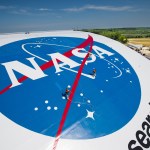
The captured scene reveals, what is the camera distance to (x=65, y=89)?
33.6 feet

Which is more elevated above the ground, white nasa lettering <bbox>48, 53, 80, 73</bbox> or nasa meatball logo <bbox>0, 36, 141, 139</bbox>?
white nasa lettering <bbox>48, 53, 80, 73</bbox>

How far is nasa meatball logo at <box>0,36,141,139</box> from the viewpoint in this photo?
8719 mm

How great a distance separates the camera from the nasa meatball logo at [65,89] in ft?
28.6

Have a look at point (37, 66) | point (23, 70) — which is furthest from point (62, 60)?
point (23, 70)

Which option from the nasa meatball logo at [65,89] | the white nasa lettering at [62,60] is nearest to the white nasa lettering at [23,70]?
the nasa meatball logo at [65,89]

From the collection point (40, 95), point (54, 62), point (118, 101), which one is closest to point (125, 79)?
point (118, 101)

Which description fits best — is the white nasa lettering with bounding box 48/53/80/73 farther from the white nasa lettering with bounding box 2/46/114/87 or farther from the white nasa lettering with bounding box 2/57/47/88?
the white nasa lettering with bounding box 2/57/47/88

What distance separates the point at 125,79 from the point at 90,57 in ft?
8.22

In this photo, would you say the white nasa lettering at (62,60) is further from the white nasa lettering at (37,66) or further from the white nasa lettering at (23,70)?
the white nasa lettering at (23,70)

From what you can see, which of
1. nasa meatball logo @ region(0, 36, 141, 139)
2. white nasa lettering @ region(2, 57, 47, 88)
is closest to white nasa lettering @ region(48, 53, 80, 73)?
nasa meatball logo @ region(0, 36, 141, 139)

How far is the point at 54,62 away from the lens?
1185 cm

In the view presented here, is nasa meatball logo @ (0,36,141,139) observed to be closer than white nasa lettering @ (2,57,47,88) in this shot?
Yes

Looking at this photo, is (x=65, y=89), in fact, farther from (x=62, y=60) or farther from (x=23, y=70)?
(x=62, y=60)

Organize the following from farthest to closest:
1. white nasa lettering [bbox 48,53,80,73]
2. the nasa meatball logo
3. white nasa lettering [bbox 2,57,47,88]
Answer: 1. white nasa lettering [bbox 48,53,80,73]
2. white nasa lettering [bbox 2,57,47,88]
3. the nasa meatball logo
